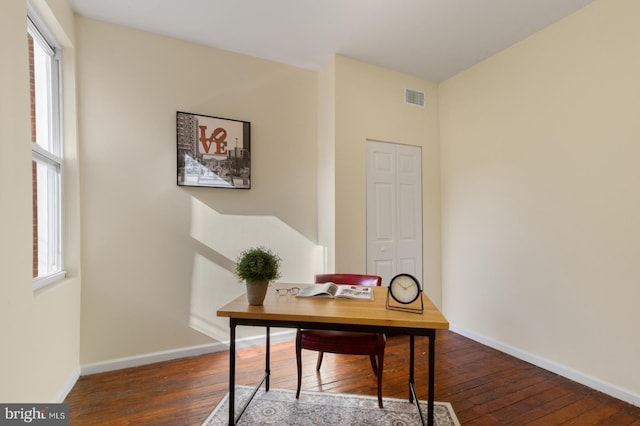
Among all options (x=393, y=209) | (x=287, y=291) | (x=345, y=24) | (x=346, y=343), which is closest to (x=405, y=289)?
(x=346, y=343)

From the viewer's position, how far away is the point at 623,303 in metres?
2.14

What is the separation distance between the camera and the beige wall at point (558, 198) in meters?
2.15

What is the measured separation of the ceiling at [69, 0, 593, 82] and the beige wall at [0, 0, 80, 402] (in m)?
0.77

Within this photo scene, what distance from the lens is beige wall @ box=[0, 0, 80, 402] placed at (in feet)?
4.60

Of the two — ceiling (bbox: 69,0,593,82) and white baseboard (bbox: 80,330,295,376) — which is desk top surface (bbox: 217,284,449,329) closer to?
white baseboard (bbox: 80,330,295,376)

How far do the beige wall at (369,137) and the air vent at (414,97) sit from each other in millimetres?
49

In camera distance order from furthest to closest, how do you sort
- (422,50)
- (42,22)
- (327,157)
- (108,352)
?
(327,157) < (422,50) < (108,352) < (42,22)

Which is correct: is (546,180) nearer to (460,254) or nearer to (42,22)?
(460,254)

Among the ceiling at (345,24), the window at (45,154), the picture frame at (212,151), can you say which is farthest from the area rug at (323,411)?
the ceiling at (345,24)

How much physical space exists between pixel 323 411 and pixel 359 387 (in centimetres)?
41

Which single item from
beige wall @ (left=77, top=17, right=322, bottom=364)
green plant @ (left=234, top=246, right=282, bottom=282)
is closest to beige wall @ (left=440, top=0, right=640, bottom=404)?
beige wall @ (left=77, top=17, right=322, bottom=364)

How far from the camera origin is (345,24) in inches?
103

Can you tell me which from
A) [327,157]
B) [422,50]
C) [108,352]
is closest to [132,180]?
[108,352]

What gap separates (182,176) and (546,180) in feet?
10.8
